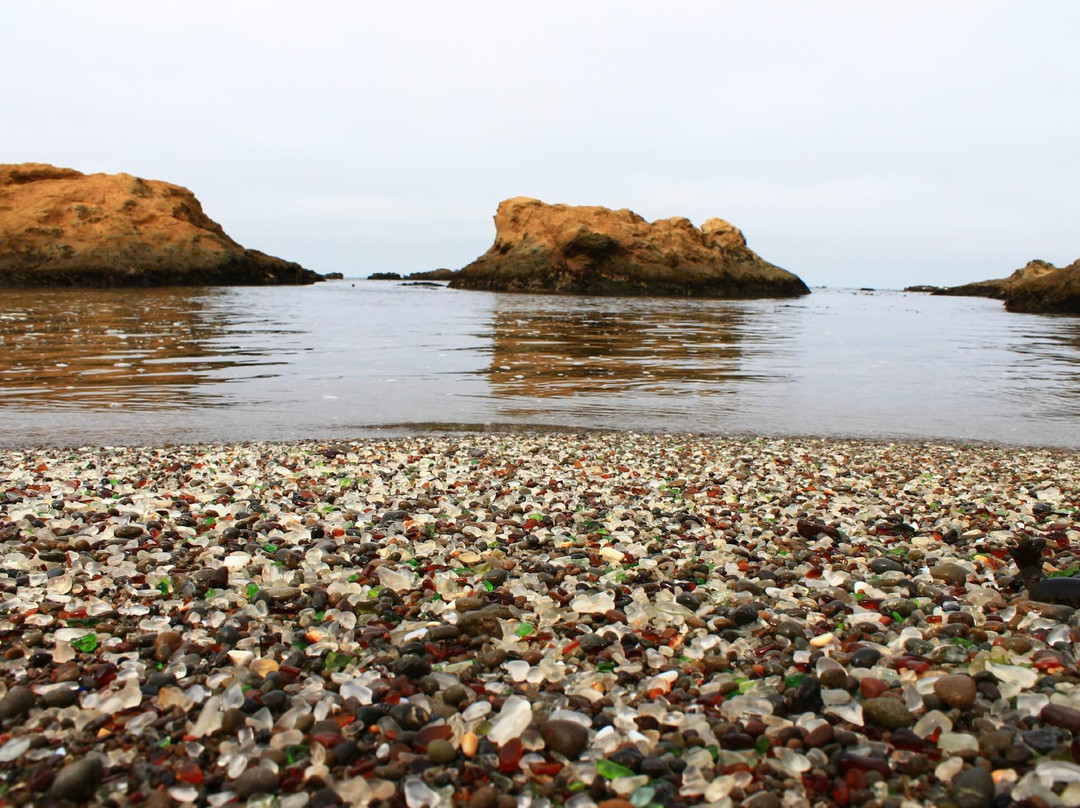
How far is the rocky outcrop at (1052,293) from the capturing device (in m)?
48.2

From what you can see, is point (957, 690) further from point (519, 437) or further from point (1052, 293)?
point (1052, 293)

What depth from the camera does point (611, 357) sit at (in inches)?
755

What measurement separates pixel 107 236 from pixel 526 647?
79.8 metres

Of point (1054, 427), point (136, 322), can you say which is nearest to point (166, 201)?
point (136, 322)

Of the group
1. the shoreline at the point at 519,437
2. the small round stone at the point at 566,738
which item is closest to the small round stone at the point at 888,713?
the small round stone at the point at 566,738

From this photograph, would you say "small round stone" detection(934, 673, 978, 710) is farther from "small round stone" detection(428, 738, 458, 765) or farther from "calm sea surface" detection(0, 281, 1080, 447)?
"calm sea surface" detection(0, 281, 1080, 447)

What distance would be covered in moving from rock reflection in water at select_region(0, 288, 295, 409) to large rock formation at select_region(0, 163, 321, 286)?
4051cm

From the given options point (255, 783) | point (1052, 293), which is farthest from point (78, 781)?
point (1052, 293)

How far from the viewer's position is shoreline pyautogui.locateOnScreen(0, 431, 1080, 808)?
2320mm

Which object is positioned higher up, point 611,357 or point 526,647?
point 611,357

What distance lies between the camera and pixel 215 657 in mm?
3012

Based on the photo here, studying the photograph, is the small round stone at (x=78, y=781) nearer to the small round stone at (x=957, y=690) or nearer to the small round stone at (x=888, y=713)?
the small round stone at (x=888, y=713)

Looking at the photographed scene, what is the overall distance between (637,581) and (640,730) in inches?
56.1

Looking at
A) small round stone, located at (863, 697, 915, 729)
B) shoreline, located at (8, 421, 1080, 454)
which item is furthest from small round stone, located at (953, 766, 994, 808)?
shoreline, located at (8, 421, 1080, 454)
